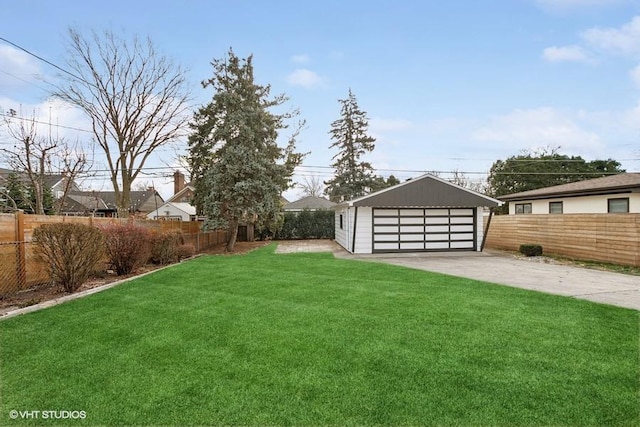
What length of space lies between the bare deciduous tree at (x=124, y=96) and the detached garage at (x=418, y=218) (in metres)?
12.9

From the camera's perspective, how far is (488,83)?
13.7m

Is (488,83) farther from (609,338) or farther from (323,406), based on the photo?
(323,406)

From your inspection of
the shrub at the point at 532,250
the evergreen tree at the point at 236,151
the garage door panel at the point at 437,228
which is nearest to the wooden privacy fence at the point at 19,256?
the evergreen tree at the point at 236,151

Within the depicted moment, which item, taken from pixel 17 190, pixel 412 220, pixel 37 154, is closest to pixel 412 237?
pixel 412 220

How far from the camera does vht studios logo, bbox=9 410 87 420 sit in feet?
8.25

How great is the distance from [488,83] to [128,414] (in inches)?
606

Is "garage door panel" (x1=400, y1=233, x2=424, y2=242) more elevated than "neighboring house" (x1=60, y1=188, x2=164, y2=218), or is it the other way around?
"neighboring house" (x1=60, y1=188, x2=164, y2=218)

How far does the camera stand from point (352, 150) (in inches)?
1177

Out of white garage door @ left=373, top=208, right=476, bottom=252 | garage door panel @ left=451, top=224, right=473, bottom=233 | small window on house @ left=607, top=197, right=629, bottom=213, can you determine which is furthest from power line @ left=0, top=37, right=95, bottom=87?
small window on house @ left=607, top=197, right=629, bottom=213

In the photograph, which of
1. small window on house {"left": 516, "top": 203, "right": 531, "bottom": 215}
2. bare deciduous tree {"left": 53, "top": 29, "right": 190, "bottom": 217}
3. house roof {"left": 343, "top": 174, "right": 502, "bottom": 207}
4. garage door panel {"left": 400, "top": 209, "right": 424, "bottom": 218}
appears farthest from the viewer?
small window on house {"left": 516, "top": 203, "right": 531, "bottom": 215}

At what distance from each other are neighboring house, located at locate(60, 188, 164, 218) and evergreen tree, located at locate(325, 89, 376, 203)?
58.1 ft

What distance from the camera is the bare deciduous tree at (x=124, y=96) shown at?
1734 cm

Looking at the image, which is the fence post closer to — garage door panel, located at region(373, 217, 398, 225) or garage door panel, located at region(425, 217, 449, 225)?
garage door panel, located at region(373, 217, 398, 225)

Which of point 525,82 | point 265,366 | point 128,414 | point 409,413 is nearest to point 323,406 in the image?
point 409,413
